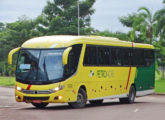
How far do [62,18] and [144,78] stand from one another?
178 ft

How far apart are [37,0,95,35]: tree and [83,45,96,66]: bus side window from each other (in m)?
56.8

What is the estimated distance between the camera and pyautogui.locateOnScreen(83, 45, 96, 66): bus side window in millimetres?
22625

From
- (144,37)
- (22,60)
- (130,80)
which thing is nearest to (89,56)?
(22,60)

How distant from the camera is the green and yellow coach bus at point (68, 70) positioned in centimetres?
2047

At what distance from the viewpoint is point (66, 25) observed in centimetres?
8244

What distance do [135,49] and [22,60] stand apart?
911 cm

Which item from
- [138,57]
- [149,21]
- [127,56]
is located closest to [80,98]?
[127,56]

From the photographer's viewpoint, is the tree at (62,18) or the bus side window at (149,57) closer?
the bus side window at (149,57)

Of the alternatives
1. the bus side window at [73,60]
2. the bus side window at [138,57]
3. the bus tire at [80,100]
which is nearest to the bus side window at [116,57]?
the bus side window at [138,57]

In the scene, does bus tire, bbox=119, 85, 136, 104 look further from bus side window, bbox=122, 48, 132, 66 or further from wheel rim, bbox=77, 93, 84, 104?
wheel rim, bbox=77, 93, 84, 104

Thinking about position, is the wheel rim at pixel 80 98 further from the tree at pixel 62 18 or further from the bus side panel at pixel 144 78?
the tree at pixel 62 18

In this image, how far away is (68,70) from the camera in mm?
21016

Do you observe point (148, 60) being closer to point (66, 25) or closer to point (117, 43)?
point (117, 43)

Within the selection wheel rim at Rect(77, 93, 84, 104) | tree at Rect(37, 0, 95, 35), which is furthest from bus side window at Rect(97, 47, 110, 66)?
tree at Rect(37, 0, 95, 35)
